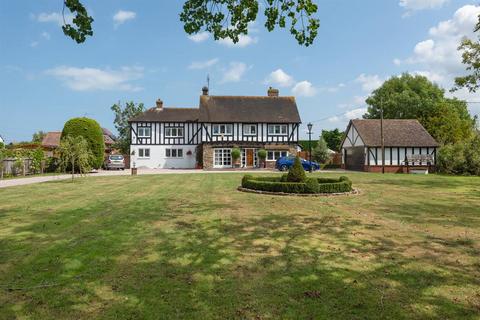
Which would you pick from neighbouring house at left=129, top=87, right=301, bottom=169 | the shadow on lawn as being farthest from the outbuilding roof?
the shadow on lawn

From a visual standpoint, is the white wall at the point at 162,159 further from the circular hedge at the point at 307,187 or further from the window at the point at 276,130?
the circular hedge at the point at 307,187

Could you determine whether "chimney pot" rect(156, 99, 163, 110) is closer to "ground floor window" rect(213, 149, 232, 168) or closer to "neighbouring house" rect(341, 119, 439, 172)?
"ground floor window" rect(213, 149, 232, 168)

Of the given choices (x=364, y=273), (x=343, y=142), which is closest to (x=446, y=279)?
(x=364, y=273)

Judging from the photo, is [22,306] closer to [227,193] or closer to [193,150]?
[227,193]

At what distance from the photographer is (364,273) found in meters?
4.98

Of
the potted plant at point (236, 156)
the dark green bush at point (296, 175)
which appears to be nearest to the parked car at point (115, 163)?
the potted plant at point (236, 156)

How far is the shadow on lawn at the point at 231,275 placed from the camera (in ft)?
12.7

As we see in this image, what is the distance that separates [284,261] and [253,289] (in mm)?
1198

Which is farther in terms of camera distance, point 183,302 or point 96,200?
point 96,200

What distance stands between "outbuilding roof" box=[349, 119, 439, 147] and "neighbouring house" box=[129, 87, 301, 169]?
7016 mm

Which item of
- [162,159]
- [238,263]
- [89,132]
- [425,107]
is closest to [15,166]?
[89,132]

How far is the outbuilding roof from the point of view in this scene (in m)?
34.4

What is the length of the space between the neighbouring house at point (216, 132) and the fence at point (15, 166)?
1440cm

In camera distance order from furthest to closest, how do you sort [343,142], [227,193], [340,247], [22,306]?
[343,142] → [227,193] → [340,247] → [22,306]
